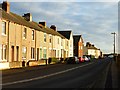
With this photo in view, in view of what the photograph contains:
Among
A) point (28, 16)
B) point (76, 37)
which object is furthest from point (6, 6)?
point (76, 37)

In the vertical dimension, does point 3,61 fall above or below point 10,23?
below

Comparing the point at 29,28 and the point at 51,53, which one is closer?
the point at 29,28

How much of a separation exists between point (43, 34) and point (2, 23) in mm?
19842

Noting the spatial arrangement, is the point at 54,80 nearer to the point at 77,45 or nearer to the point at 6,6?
the point at 6,6

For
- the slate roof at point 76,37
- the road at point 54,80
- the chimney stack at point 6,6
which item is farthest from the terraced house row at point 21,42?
the slate roof at point 76,37

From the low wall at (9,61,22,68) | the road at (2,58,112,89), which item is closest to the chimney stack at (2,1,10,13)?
the low wall at (9,61,22,68)

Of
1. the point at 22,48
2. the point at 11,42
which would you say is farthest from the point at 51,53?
the point at 11,42

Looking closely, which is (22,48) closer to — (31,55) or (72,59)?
(31,55)

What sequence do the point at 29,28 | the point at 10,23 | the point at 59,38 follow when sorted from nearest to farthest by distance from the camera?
the point at 10,23 → the point at 29,28 → the point at 59,38

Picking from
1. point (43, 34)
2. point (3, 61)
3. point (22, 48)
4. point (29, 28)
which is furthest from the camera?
point (43, 34)

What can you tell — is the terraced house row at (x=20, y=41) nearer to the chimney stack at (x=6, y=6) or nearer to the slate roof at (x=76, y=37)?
the chimney stack at (x=6, y=6)

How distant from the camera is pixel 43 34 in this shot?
57812mm

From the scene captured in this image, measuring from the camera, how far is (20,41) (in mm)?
44094

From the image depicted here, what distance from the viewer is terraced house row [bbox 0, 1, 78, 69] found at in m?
38.7
